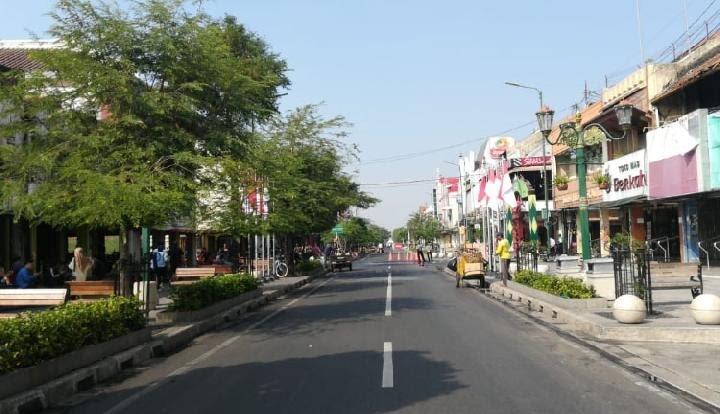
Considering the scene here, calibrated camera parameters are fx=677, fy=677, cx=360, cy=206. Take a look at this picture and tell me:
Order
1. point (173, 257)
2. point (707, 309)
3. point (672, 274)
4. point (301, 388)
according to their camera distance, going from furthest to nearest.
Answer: point (173, 257)
point (672, 274)
point (707, 309)
point (301, 388)

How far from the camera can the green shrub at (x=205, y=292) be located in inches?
582

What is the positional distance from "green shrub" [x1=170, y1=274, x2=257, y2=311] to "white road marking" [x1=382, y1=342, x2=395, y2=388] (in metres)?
5.33

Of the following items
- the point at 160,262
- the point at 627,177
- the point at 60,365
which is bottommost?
the point at 60,365

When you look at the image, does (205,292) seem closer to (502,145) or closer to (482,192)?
(482,192)

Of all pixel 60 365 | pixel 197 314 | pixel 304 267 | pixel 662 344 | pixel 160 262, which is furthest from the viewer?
pixel 304 267

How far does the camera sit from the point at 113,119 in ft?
44.1

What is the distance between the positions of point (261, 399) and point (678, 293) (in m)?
14.8

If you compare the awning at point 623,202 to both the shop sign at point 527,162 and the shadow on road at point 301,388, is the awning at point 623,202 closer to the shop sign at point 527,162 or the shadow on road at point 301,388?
the shop sign at point 527,162

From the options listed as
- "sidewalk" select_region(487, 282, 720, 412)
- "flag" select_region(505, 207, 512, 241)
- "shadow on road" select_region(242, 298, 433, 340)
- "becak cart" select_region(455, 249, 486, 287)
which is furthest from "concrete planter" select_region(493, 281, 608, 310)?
"flag" select_region(505, 207, 512, 241)

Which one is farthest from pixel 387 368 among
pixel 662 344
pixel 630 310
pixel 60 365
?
pixel 630 310

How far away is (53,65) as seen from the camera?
1300 cm

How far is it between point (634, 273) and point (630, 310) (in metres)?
1.90

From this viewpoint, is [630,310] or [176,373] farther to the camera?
[630,310]

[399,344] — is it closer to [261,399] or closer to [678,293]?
[261,399]
